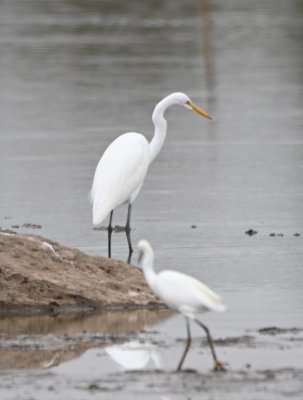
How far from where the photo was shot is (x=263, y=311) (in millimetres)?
11141

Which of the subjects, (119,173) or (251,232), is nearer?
(119,173)

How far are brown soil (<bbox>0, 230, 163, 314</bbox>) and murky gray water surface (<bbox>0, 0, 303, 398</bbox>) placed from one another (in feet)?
2.39

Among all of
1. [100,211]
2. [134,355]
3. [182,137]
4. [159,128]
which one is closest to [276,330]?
[134,355]

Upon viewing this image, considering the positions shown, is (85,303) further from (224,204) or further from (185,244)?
(224,204)

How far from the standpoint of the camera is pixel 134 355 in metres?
9.69

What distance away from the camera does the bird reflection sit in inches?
371

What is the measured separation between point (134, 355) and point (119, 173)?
4.74 meters

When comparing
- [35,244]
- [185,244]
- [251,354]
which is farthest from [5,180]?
[251,354]

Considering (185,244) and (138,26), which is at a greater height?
(138,26)

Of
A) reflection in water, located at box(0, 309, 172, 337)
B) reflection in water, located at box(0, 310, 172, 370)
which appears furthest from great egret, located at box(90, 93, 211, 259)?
reflection in water, located at box(0, 310, 172, 370)

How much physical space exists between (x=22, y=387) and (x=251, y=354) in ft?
5.23

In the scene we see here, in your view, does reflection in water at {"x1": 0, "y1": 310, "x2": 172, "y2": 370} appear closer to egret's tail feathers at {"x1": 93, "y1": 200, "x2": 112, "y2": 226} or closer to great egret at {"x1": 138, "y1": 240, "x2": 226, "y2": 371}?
great egret at {"x1": 138, "y1": 240, "x2": 226, "y2": 371}

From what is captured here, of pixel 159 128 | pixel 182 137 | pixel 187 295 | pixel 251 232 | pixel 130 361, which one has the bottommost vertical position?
pixel 130 361

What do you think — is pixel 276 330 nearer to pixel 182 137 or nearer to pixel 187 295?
pixel 187 295
